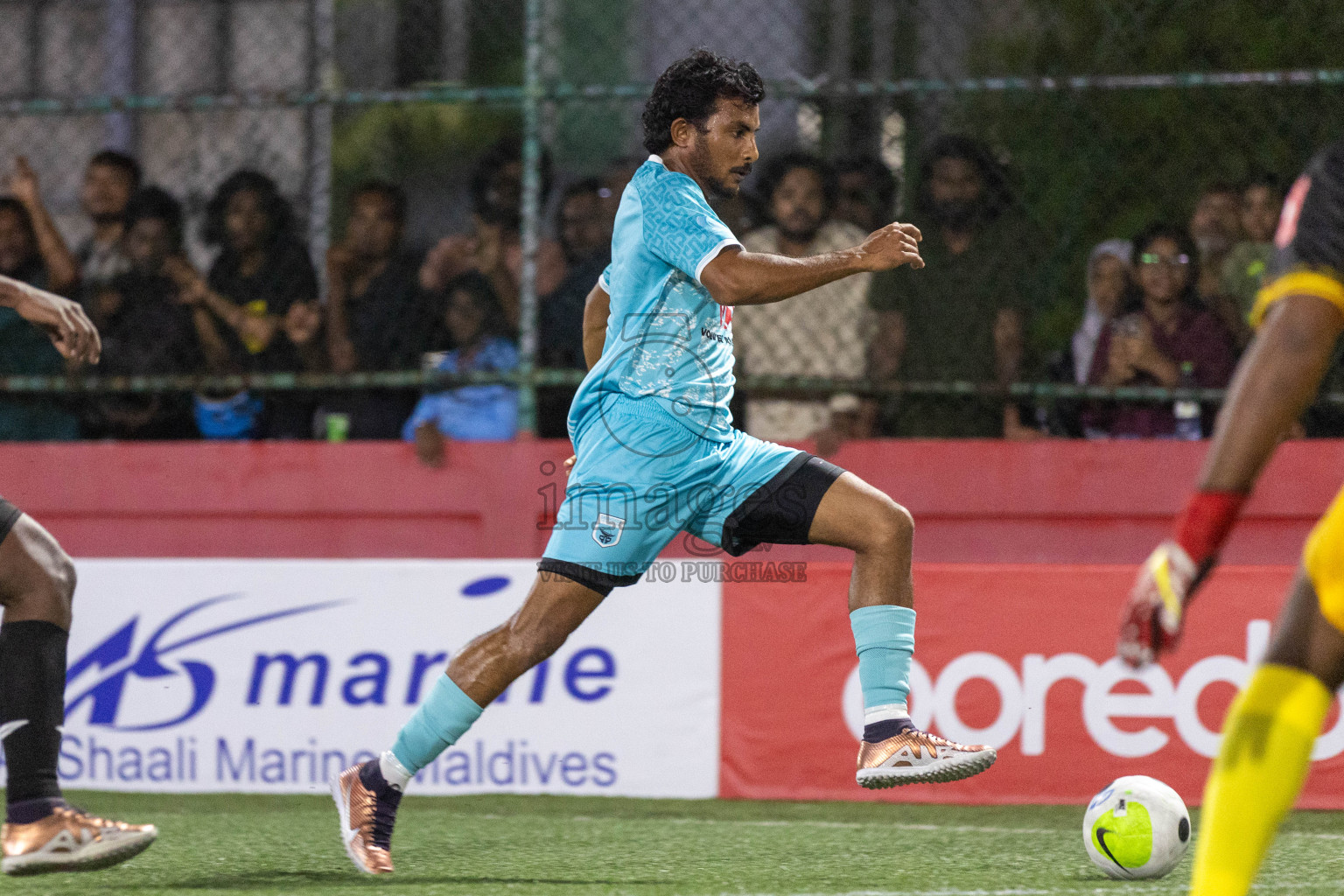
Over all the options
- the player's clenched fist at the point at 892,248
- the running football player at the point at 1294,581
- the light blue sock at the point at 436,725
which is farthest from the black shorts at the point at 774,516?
the running football player at the point at 1294,581

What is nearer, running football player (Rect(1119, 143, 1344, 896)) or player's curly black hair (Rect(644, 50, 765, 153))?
running football player (Rect(1119, 143, 1344, 896))

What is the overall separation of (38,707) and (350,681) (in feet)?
7.63

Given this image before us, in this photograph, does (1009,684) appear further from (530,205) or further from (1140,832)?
(530,205)

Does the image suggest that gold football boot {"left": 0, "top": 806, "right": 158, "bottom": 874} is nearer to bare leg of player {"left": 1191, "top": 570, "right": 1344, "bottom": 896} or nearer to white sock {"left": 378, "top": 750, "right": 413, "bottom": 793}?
white sock {"left": 378, "top": 750, "right": 413, "bottom": 793}

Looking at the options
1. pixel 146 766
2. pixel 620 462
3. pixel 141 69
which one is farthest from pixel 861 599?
pixel 141 69

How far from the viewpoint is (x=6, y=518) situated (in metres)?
3.91

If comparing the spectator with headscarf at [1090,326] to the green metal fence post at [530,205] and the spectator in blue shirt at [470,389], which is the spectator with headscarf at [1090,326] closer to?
the green metal fence post at [530,205]

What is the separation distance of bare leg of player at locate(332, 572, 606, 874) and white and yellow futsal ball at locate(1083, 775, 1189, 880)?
1416 millimetres

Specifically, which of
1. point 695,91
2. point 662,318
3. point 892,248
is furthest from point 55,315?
point 892,248

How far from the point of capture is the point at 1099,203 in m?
7.14

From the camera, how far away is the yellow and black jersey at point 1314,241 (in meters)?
2.50

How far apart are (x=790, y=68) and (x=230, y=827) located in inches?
187

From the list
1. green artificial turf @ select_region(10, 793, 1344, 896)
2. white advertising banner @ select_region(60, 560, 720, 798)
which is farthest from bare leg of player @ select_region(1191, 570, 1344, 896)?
white advertising banner @ select_region(60, 560, 720, 798)

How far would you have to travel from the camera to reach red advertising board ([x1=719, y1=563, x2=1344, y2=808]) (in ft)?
19.2
